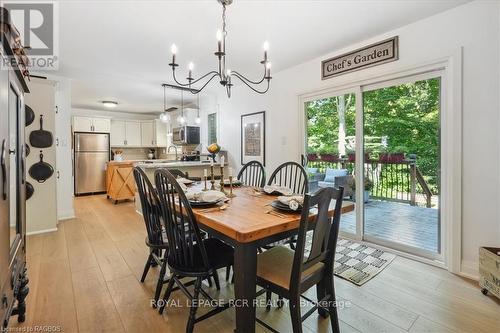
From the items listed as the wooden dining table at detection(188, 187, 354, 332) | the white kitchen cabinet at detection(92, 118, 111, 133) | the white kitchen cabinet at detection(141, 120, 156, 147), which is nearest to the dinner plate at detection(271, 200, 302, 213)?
the wooden dining table at detection(188, 187, 354, 332)

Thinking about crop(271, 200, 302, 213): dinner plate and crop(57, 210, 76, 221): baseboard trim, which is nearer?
crop(271, 200, 302, 213): dinner plate

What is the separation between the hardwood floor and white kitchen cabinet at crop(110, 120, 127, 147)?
15.2ft

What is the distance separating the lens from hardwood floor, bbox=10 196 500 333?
1.64m

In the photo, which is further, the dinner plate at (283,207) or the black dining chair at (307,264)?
the dinner plate at (283,207)

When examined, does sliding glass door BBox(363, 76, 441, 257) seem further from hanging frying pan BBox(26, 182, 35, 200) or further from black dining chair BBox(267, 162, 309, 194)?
hanging frying pan BBox(26, 182, 35, 200)

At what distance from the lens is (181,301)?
1915 mm

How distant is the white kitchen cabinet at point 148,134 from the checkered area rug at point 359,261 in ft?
20.6

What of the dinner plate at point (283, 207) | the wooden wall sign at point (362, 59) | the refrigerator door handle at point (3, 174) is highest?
the wooden wall sign at point (362, 59)

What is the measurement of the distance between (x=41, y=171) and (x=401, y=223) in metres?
4.76

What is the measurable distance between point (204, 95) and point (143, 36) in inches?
115

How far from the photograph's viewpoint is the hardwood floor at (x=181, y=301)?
164 centimetres

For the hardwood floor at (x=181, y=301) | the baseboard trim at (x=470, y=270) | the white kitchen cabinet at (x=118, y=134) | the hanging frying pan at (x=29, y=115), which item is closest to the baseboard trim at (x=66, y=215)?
the hardwood floor at (x=181, y=301)

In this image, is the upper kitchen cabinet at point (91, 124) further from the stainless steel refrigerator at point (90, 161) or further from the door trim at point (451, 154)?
the door trim at point (451, 154)

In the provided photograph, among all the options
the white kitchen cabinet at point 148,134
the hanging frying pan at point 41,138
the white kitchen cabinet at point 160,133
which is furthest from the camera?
the white kitchen cabinet at point 148,134
